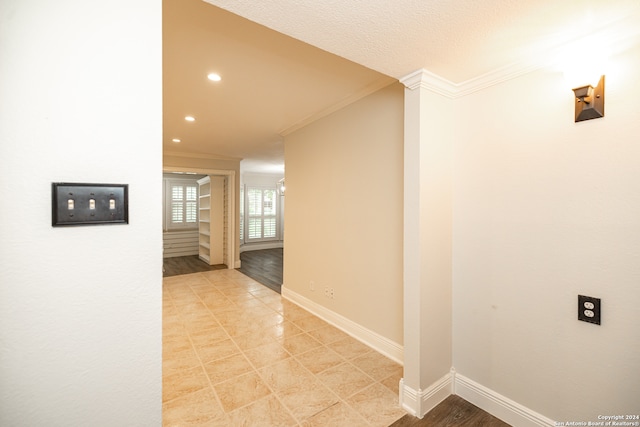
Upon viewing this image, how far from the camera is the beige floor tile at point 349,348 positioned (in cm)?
262

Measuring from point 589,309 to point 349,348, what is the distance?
1882mm

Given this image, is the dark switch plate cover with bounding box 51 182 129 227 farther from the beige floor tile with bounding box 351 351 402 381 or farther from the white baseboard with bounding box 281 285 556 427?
A: the beige floor tile with bounding box 351 351 402 381

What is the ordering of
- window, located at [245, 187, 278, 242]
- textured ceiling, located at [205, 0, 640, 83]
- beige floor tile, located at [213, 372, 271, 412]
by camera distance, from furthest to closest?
window, located at [245, 187, 278, 242] < beige floor tile, located at [213, 372, 271, 412] < textured ceiling, located at [205, 0, 640, 83]

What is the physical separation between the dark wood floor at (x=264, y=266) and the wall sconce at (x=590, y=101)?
4192mm

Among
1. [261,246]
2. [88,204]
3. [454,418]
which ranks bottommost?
[454,418]

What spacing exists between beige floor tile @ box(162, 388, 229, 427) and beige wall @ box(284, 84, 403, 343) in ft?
4.98

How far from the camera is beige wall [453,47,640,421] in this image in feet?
4.59

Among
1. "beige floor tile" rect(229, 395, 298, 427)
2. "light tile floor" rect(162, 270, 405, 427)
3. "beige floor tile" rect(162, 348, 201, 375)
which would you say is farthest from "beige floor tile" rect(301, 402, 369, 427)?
"beige floor tile" rect(162, 348, 201, 375)

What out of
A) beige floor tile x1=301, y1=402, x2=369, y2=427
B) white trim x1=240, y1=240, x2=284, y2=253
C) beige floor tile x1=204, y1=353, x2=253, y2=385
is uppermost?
white trim x1=240, y1=240, x2=284, y2=253

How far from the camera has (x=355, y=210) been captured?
2908 mm

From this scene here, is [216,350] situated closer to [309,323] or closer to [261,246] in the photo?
[309,323]

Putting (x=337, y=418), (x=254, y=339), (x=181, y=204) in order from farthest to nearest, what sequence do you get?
(x=181, y=204), (x=254, y=339), (x=337, y=418)

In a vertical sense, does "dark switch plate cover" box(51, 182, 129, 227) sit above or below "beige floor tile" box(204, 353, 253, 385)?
above

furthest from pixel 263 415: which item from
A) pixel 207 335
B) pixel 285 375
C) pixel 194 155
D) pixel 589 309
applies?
pixel 194 155
